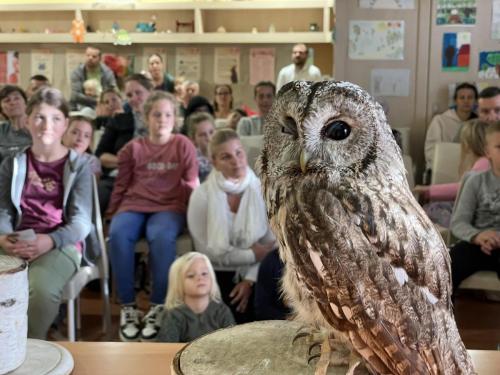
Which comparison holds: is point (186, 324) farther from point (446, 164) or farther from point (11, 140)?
point (446, 164)

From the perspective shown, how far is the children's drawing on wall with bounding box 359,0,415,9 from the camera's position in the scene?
3320 mm

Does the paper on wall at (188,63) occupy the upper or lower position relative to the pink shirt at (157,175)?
upper

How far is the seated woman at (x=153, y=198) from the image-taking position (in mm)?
2381

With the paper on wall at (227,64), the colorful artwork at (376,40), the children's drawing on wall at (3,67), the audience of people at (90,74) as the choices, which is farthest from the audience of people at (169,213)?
the children's drawing on wall at (3,67)

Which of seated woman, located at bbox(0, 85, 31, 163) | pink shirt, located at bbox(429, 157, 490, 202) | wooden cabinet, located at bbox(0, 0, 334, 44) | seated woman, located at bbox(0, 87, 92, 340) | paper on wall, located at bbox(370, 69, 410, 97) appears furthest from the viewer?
wooden cabinet, located at bbox(0, 0, 334, 44)

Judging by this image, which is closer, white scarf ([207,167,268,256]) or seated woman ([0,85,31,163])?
white scarf ([207,167,268,256])

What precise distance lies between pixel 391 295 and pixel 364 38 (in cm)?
269

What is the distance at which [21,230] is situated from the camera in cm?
206

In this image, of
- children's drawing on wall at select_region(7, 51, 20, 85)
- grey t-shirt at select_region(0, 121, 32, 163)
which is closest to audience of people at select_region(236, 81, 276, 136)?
grey t-shirt at select_region(0, 121, 32, 163)

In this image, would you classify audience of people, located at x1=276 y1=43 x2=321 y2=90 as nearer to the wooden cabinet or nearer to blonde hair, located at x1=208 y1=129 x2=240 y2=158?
the wooden cabinet

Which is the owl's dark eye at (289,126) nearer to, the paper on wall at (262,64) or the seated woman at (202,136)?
the seated woman at (202,136)

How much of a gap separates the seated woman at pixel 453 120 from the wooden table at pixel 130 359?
2.21m

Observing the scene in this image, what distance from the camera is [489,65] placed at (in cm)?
344

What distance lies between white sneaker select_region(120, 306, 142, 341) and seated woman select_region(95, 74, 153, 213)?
2.67ft
